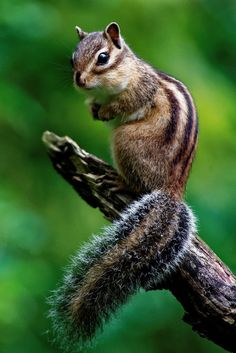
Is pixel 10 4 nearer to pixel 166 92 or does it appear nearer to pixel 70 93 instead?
pixel 70 93

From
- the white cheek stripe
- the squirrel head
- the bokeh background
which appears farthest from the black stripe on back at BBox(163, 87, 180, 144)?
the bokeh background

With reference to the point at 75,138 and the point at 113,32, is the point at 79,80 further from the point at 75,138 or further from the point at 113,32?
the point at 75,138

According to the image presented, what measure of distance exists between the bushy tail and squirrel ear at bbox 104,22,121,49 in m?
1.09

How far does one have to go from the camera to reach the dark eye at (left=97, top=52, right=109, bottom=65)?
5285 millimetres

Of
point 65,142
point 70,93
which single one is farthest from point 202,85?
point 65,142

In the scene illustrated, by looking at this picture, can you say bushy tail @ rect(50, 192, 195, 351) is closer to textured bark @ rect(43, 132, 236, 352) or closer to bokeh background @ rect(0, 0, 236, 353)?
textured bark @ rect(43, 132, 236, 352)

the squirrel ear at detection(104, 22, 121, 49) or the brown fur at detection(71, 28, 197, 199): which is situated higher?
the squirrel ear at detection(104, 22, 121, 49)

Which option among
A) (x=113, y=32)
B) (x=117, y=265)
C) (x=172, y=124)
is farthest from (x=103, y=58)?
(x=117, y=265)

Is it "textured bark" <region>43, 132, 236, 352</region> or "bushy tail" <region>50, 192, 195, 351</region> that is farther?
"bushy tail" <region>50, 192, 195, 351</region>

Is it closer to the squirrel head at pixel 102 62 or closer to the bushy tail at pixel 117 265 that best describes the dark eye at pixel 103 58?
the squirrel head at pixel 102 62

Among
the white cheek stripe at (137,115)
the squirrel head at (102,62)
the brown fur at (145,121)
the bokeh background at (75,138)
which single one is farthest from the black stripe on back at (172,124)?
the bokeh background at (75,138)

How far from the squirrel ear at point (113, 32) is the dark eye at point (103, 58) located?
0.14 metres

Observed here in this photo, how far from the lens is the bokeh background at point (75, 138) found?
228 inches

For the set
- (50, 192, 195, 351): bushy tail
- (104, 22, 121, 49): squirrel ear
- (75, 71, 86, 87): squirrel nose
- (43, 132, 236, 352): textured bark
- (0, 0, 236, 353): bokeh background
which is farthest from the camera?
(0, 0, 236, 353): bokeh background
